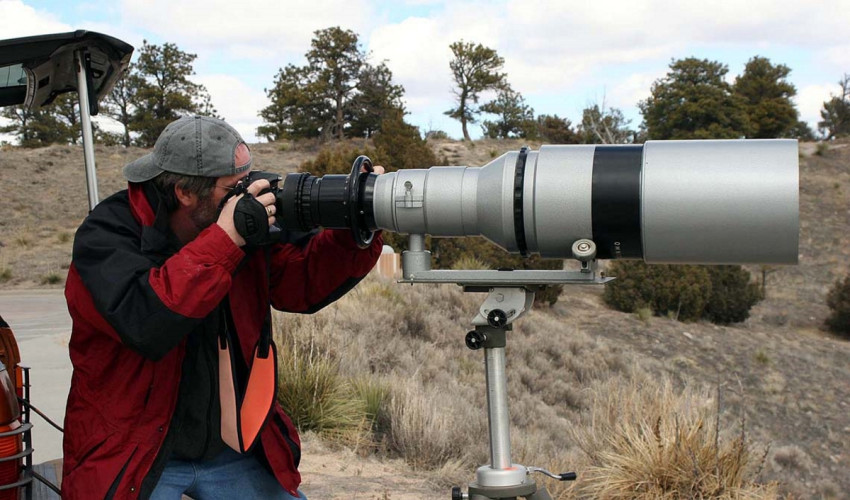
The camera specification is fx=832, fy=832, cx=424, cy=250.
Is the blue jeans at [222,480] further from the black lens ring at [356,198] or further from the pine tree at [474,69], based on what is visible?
the pine tree at [474,69]

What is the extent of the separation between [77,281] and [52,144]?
114 feet

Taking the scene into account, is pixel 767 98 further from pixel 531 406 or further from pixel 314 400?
pixel 314 400

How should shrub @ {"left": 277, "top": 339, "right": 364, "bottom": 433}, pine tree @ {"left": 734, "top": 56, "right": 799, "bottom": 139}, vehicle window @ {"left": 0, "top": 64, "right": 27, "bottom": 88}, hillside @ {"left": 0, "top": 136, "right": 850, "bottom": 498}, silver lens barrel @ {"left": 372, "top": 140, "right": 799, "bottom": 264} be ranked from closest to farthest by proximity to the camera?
silver lens barrel @ {"left": 372, "top": 140, "right": 799, "bottom": 264} → vehicle window @ {"left": 0, "top": 64, "right": 27, "bottom": 88} → shrub @ {"left": 277, "top": 339, "right": 364, "bottom": 433} → hillside @ {"left": 0, "top": 136, "right": 850, "bottom": 498} → pine tree @ {"left": 734, "top": 56, "right": 799, "bottom": 139}

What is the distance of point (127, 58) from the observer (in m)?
3.34

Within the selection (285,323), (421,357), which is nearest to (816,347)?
(421,357)

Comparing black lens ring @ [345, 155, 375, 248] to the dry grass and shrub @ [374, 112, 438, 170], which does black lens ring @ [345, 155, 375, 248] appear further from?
Answer: shrub @ [374, 112, 438, 170]

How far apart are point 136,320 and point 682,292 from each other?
1780 cm

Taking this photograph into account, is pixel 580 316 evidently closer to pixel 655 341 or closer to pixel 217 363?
pixel 655 341

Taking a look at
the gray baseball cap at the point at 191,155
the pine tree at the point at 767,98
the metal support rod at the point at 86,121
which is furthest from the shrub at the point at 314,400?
the pine tree at the point at 767,98

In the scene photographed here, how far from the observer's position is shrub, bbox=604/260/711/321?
61.1 ft

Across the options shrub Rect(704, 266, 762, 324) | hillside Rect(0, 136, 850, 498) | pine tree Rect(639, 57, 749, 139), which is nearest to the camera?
hillside Rect(0, 136, 850, 498)

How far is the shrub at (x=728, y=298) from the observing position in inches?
765

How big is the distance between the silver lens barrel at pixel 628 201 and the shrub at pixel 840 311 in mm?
21817

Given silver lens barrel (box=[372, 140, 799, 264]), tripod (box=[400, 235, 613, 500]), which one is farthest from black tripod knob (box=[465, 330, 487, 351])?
silver lens barrel (box=[372, 140, 799, 264])
